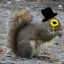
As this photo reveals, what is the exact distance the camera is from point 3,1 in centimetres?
1603

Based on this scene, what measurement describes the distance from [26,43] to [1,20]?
15.9ft

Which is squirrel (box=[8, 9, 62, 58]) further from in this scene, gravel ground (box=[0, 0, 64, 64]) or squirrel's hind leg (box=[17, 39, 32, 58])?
gravel ground (box=[0, 0, 64, 64])

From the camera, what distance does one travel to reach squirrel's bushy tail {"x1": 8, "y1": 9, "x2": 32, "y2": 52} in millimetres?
7854

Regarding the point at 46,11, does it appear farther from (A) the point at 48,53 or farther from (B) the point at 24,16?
(A) the point at 48,53

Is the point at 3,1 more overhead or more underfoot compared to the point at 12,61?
more overhead

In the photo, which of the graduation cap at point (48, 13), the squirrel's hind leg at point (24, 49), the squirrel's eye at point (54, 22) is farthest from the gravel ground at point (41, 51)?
the graduation cap at point (48, 13)

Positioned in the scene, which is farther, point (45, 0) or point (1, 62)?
point (45, 0)

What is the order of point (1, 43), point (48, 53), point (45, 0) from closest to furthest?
1. point (48, 53)
2. point (1, 43)
3. point (45, 0)

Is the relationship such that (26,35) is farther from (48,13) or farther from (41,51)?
(41,51)

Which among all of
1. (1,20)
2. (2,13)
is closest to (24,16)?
(1,20)

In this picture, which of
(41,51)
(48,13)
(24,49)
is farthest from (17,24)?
(41,51)

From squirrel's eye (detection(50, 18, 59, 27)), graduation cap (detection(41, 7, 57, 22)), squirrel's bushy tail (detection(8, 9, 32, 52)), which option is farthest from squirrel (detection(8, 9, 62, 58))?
graduation cap (detection(41, 7, 57, 22))

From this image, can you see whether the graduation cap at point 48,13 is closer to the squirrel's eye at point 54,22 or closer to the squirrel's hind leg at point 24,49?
the squirrel's eye at point 54,22

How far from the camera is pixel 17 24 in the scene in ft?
25.8
